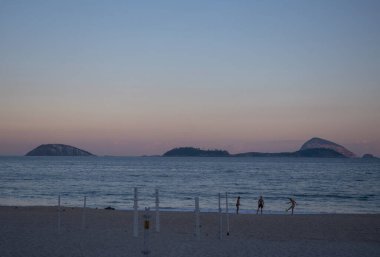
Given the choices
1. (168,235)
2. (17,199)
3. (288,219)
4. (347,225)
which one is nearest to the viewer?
(168,235)

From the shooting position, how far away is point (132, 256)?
11438mm

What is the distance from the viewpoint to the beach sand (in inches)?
482

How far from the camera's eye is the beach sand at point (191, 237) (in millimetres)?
12234

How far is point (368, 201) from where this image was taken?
40219mm

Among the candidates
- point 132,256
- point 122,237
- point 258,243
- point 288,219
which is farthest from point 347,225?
point 132,256

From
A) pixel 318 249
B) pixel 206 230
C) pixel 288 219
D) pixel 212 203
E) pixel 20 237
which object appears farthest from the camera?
pixel 212 203

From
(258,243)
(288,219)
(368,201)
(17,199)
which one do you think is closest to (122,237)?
(258,243)

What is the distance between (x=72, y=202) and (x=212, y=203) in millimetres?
11330

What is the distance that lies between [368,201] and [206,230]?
27.0 meters

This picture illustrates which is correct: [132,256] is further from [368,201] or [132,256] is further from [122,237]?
[368,201]

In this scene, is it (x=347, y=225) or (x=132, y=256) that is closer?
(x=132, y=256)

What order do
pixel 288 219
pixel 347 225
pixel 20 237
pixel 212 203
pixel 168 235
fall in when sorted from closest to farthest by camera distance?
pixel 20 237 < pixel 168 235 < pixel 347 225 < pixel 288 219 < pixel 212 203

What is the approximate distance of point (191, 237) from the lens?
50.0 ft

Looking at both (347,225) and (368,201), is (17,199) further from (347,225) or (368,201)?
(368,201)
